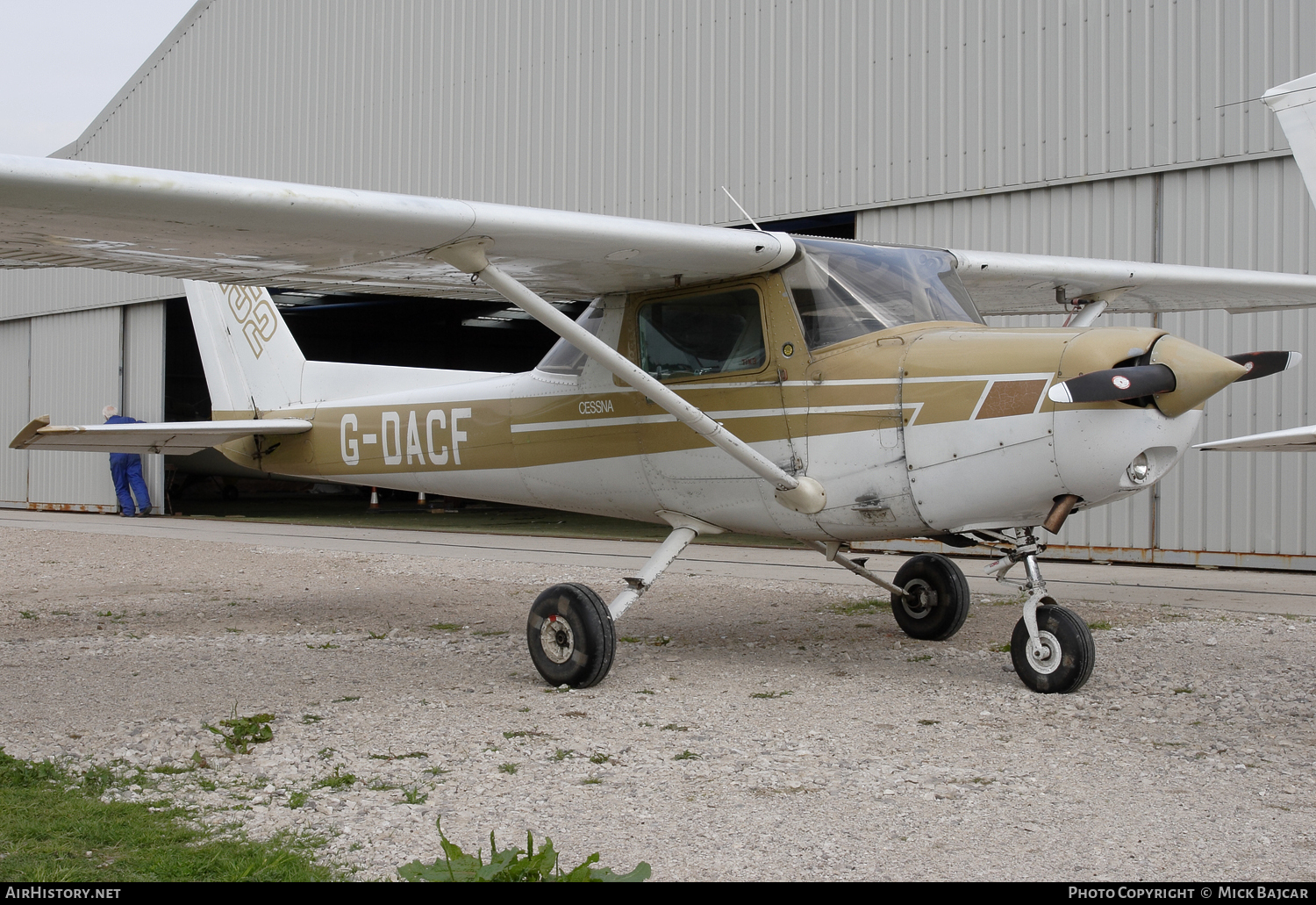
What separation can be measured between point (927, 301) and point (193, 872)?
4.35 meters

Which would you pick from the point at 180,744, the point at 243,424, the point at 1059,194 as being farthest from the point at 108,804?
the point at 1059,194

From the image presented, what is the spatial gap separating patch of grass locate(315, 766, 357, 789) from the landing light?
341cm

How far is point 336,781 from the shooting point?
3.71 metres

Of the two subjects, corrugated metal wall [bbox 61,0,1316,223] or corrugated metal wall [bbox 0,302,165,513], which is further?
corrugated metal wall [bbox 0,302,165,513]

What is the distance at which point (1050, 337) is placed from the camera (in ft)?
15.7

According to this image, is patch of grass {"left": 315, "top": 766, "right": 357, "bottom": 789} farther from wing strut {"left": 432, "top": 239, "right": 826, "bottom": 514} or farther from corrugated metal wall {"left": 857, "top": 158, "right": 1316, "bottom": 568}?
corrugated metal wall {"left": 857, "top": 158, "right": 1316, "bottom": 568}

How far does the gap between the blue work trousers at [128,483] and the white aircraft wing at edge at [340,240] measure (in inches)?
600

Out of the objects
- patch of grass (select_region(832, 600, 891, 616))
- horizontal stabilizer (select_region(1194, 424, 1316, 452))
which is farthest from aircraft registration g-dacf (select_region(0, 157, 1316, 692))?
patch of grass (select_region(832, 600, 891, 616))

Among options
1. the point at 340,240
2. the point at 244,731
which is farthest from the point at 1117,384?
the point at 244,731

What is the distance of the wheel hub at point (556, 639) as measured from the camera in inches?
215

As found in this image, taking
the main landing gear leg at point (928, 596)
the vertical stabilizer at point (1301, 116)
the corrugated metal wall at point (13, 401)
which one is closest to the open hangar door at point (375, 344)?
the corrugated metal wall at point (13, 401)

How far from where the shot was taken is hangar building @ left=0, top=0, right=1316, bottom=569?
9.84 m

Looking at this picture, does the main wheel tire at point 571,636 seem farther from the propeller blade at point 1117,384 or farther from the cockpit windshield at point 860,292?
the propeller blade at point 1117,384

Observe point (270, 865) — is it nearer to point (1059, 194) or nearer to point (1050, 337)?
point (1050, 337)
